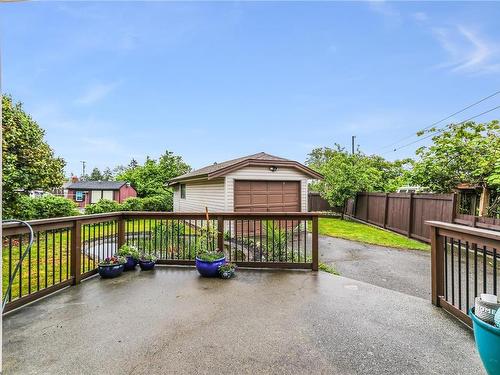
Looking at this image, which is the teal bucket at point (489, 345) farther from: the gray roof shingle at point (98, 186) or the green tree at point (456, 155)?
the gray roof shingle at point (98, 186)

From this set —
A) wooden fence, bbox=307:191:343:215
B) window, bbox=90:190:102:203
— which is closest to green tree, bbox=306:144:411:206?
wooden fence, bbox=307:191:343:215

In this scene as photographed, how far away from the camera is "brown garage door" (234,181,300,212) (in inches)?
328

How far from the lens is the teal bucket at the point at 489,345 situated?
148 centimetres

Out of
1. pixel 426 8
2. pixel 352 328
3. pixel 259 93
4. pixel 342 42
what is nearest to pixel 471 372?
pixel 352 328

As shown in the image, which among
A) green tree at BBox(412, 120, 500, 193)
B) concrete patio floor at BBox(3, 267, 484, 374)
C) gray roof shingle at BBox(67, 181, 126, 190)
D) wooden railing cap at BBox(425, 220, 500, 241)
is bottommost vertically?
concrete patio floor at BBox(3, 267, 484, 374)

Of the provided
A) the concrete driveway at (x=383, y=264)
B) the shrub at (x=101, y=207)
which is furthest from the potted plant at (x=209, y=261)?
the shrub at (x=101, y=207)

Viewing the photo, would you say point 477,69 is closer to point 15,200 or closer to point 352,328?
point 352,328

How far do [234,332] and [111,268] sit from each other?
7.78 ft

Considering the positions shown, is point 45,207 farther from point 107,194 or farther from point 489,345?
point 107,194

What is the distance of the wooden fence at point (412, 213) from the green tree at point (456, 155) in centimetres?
103

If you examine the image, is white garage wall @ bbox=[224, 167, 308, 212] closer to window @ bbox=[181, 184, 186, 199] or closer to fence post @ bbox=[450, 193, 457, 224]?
fence post @ bbox=[450, 193, 457, 224]

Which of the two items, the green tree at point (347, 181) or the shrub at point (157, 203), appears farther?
the shrub at point (157, 203)

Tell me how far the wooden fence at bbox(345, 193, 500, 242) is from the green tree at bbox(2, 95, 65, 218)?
10390mm

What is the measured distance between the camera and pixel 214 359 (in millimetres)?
1870
